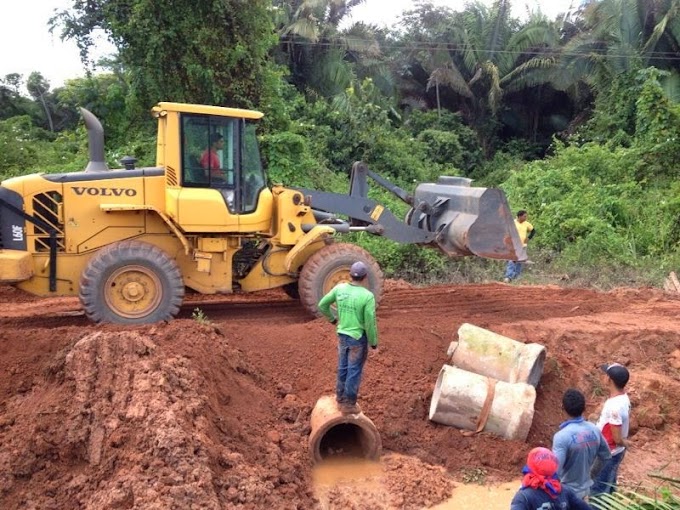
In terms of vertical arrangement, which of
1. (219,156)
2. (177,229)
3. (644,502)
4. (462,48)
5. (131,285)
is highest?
(462,48)

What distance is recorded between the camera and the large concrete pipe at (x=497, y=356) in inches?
311

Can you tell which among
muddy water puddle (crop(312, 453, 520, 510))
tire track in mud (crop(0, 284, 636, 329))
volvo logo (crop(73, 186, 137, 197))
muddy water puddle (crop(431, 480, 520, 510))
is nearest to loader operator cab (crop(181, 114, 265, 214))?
volvo logo (crop(73, 186, 137, 197))

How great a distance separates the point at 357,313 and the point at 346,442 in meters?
1.49

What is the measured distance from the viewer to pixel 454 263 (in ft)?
47.8

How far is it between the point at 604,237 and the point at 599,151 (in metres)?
6.05

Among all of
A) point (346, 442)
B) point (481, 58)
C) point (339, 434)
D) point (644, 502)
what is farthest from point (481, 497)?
point (481, 58)

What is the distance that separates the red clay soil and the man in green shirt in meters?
0.62

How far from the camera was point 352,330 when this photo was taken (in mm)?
6676

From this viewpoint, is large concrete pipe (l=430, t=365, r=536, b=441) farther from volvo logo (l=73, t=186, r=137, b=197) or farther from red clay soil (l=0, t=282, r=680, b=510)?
volvo logo (l=73, t=186, r=137, b=197)

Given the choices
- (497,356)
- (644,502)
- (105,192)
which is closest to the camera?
(644,502)

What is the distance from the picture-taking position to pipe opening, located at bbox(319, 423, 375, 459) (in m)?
6.96

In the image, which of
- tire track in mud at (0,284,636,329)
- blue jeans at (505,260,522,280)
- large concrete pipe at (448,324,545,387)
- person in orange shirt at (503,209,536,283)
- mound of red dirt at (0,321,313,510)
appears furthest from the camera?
blue jeans at (505,260,522,280)

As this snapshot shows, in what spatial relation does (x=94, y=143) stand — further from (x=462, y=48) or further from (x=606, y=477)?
(x=462, y=48)

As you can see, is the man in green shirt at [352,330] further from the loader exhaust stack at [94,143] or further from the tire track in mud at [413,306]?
the loader exhaust stack at [94,143]
